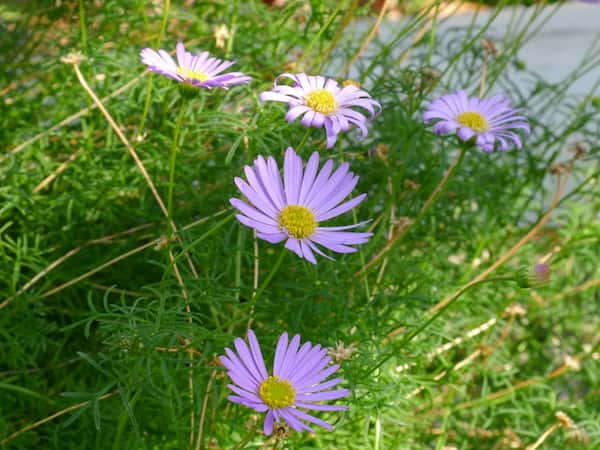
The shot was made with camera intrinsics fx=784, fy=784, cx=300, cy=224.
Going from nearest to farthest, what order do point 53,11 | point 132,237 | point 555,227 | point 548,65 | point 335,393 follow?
1. point 335,393
2. point 132,237
3. point 53,11
4. point 555,227
5. point 548,65

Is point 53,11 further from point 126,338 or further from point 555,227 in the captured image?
point 555,227

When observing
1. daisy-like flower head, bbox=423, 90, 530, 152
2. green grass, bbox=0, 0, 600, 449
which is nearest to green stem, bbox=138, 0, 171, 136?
green grass, bbox=0, 0, 600, 449

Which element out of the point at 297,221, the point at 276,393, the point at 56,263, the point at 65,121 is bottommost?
the point at 276,393

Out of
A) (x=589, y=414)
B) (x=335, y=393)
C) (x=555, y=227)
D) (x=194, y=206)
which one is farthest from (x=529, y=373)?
(x=335, y=393)

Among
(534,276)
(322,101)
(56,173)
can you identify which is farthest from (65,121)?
(534,276)

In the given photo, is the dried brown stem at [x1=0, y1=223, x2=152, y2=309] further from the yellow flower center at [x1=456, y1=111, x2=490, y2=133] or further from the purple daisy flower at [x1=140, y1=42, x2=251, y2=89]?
the yellow flower center at [x1=456, y1=111, x2=490, y2=133]

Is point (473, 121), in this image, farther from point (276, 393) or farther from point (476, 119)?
point (276, 393)
